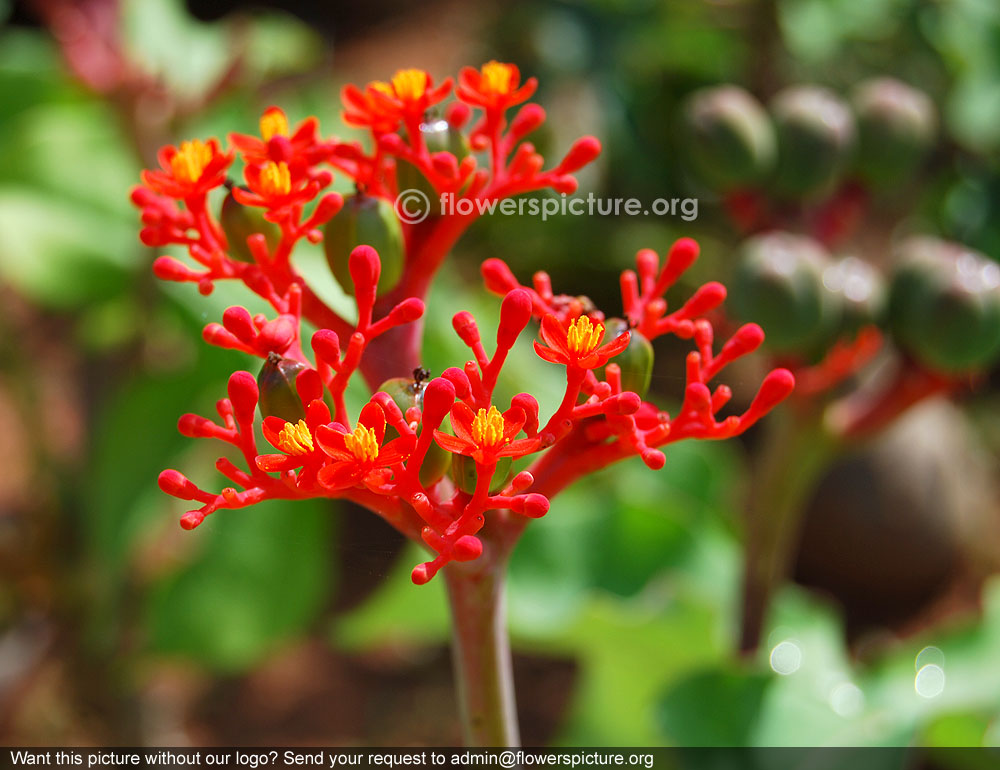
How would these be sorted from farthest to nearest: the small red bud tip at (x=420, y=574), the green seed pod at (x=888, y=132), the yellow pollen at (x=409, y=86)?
the green seed pod at (x=888, y=132)
the yellow pollen at (x=409, y=86)
the small red bud tip at (x=420, y=574)

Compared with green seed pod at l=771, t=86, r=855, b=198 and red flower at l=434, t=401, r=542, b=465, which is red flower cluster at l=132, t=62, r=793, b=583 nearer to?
red flower at l=434, t=401, r=542, b=465

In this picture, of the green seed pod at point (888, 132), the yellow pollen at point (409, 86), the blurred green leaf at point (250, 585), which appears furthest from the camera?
the blurred green leaf at point (250, 585)

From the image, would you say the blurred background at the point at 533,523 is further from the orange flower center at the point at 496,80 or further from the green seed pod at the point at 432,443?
the orange flower center at the point at 496,80

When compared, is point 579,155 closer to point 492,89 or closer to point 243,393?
point 492,89

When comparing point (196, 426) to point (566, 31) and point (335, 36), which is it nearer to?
point (566, 31)

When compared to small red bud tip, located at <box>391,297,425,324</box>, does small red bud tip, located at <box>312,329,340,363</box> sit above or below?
above

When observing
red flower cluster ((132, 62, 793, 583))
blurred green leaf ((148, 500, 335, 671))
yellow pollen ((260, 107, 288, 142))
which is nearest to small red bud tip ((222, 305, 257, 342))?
red flower cluster ((132, 62, 793, 583))

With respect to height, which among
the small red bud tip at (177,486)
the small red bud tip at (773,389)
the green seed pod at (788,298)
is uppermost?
the small red bud tip at (177,486)

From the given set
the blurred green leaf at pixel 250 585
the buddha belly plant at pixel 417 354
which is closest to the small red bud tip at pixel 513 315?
the buddha belly plant at pixel 417 354
